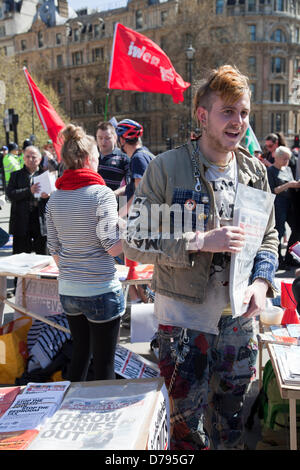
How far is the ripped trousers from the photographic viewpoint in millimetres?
1883

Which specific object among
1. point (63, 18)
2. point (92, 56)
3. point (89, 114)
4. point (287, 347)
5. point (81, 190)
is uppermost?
point (63, 18)

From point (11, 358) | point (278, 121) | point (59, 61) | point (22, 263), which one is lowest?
point (11, 358)

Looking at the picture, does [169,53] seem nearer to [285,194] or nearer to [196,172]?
[285,194]

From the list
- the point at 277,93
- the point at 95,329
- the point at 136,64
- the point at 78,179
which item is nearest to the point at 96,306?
the point at 95,329

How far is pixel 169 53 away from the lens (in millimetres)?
39500

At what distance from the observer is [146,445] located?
1.42 m

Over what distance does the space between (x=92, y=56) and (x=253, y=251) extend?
6263 cm

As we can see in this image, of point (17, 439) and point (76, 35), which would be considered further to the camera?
point (76, 35)

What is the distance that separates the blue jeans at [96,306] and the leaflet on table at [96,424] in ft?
2.80

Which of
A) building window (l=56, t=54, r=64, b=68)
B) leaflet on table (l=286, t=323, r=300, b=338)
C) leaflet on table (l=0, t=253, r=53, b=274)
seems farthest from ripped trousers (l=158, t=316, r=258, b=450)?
building window (l=56, t=54, r=64, b=68)

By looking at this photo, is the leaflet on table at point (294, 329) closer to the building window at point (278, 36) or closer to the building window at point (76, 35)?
the building window at point (278, 36)

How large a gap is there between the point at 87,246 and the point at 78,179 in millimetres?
396

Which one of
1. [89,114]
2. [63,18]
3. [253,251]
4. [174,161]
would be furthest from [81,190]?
[63,18]

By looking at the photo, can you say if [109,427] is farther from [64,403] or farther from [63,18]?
[63,18]
